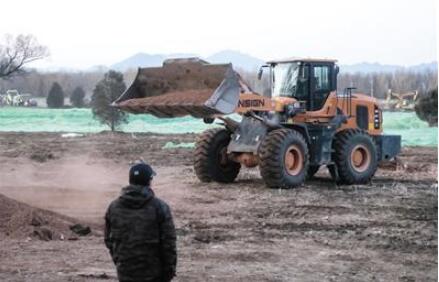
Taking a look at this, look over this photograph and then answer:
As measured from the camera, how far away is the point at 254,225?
Answer: 1231cm

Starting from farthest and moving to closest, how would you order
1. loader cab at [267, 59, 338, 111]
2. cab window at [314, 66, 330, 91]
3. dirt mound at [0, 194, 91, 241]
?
cab window at [314, 66, 330, 91]
loader cab at [267, 59, 338, 111]
dirt mound at [0, 194, 91, 241]

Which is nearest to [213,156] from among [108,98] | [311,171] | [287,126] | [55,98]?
[287,126]

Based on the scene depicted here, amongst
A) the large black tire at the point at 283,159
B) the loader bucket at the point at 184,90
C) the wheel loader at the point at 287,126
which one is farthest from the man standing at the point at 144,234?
the large black tire at the point at 283,159

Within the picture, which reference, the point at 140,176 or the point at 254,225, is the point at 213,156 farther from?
the point at 140,176

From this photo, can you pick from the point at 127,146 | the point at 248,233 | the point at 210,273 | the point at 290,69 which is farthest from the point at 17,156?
the point at 210,273

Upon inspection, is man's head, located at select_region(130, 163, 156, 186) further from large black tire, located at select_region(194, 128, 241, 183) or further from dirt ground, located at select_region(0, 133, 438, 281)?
large black tire, located at select_region(194, 128, 241, 183)

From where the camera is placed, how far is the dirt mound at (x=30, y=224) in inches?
435

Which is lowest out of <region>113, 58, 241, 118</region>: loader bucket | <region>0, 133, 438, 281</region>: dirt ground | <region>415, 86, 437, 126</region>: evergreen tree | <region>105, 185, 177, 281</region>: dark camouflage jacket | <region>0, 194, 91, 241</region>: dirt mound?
<region>0, 133, 438, 281</region>: dirt ground

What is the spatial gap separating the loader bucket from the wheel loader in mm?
19

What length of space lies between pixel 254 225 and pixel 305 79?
5742mm

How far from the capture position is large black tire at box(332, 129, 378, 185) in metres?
17.1

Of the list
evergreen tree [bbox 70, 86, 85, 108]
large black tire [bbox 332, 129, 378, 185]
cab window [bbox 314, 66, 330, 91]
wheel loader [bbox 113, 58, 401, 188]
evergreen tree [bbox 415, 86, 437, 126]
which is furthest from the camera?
evergreen tree [bbox 70, 86, 85, 108]

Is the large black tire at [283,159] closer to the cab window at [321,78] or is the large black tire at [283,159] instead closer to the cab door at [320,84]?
the cab door at [320,84]

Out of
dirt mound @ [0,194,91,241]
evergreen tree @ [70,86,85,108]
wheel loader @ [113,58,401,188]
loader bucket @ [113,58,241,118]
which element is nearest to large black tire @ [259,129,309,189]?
wheel loader @ [113,58,401,188]
